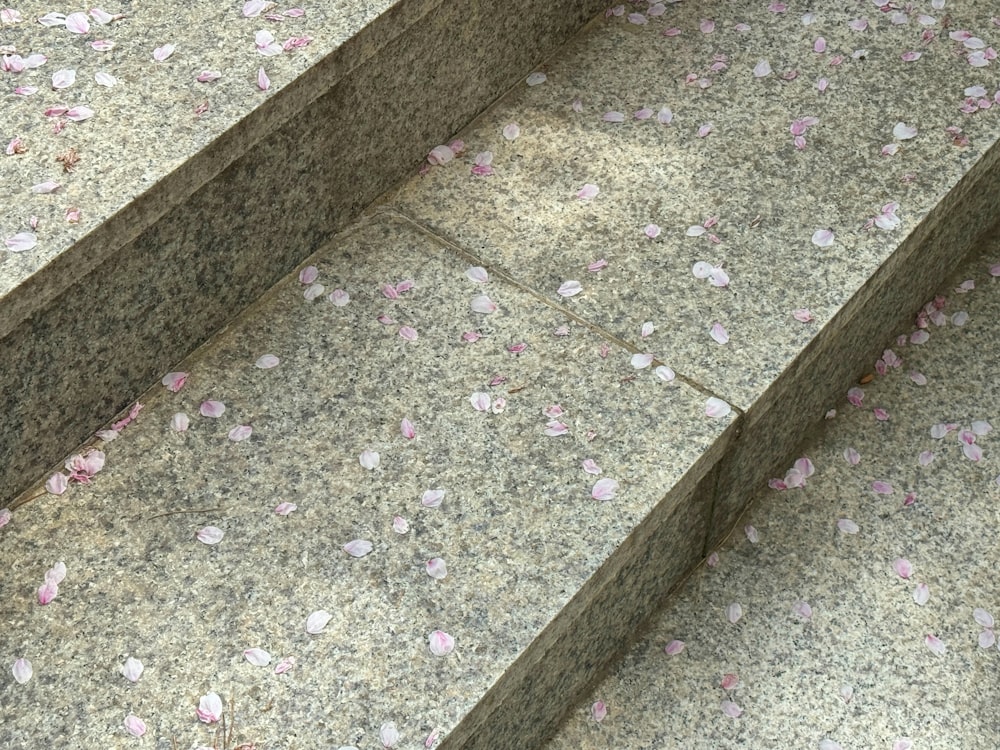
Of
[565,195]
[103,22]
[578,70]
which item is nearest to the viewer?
[103,22]

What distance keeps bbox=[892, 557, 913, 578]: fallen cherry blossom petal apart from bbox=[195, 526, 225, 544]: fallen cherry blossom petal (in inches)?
35.5

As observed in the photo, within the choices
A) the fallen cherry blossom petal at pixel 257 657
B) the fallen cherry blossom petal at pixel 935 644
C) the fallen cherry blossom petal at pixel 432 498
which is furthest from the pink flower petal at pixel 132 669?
the fallen cherry blossom petal at pixel 935 644

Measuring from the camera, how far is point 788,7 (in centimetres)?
200

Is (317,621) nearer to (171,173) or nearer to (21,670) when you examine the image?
(21,670)

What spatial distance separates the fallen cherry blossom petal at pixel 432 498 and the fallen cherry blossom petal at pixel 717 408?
0.34 m

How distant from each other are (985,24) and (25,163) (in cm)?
148

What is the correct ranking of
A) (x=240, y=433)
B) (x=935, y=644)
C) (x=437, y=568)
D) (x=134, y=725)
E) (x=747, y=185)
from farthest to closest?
(x=747, y=185)
(x=935, y=644)
(x=240, y=433)
(x=437, y=568)
(x=134, y=725)

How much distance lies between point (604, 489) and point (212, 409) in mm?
494

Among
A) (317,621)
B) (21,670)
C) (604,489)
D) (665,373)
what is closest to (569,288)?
(665,373)

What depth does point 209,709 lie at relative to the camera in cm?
127

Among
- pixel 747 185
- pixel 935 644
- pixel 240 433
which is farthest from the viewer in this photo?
pixel 747 185

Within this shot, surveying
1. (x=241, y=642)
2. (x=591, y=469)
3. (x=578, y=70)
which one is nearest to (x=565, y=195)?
(x=578, y=70)

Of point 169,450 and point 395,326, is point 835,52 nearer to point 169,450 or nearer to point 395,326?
point 395,326

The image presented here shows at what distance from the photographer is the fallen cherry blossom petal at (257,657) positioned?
1.31 meters
